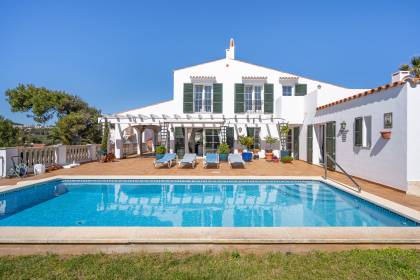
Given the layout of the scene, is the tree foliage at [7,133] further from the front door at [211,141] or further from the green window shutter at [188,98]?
the front door at [211,141]

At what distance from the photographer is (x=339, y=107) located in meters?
12.8

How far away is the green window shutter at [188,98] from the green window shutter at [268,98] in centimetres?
593

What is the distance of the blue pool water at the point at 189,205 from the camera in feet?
21.8

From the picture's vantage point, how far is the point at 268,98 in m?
19.8

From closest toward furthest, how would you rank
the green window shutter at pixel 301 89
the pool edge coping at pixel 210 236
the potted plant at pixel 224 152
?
the pool edge coping at pixel 210 236 < the potted plant at pixel 224 152 < the green window shutter at pixel 301 89

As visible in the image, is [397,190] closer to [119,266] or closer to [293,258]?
[293,258]

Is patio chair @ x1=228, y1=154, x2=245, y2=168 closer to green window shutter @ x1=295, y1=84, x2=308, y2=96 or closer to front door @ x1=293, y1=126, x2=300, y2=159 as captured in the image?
front door @ x1=293, y1=126, x2=300, y2=159

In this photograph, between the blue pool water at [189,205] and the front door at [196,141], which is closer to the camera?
the blue pool water at [189,205]

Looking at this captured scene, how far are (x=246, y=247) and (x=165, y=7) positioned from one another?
657 inches

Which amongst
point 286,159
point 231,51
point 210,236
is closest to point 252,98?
point 231,51

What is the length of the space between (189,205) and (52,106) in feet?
101

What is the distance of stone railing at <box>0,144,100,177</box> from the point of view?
1141 cm

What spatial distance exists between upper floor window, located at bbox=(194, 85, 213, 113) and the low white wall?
973cm

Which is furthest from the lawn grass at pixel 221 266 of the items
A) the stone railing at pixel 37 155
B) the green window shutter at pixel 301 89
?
the green window shutter at pixel 301 89
